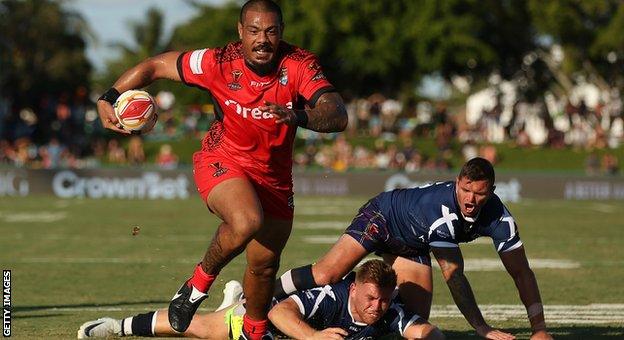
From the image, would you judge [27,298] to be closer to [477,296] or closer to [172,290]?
[172,290]

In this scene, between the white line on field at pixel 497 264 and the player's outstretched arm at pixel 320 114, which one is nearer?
the player's outstretched arm at pixel 320 114

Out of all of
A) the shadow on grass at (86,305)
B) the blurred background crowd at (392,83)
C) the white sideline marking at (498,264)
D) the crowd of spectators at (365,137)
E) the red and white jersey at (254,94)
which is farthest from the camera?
the blurred background crowd at (392,83)

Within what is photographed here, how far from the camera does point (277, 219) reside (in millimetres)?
8602

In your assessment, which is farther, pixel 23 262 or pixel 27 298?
pixel 23 262

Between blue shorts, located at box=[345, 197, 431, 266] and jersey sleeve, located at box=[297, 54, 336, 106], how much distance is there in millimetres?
1382

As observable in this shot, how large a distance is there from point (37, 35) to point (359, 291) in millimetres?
51895

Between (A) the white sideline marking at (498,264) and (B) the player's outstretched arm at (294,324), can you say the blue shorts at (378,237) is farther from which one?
(A) the white sideline marking at (498,264)

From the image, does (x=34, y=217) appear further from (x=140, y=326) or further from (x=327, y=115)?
(x=327, y=115)

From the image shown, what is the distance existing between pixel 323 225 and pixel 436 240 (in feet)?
47.6

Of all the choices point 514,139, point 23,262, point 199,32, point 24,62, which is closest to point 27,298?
point 23,262

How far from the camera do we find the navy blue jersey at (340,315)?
346 inches

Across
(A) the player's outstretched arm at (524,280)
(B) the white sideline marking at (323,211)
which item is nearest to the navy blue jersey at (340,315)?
(A) the player's outstretched arm at (524,280)

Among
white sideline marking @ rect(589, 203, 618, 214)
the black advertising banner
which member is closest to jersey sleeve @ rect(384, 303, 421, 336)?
white sideline marking @ rect(589, 203, 618, 214)

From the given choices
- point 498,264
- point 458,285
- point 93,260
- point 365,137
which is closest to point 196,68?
point 458,285
